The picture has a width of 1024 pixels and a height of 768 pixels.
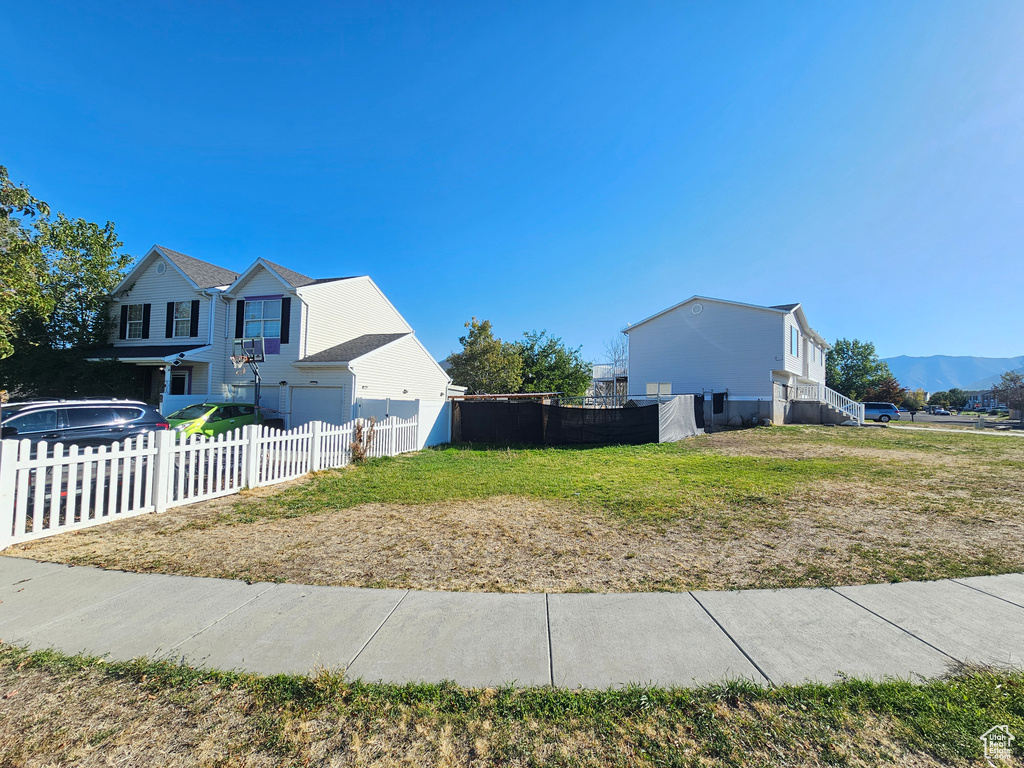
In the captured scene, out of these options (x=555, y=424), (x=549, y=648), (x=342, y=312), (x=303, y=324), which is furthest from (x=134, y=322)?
(x=549, y=648)

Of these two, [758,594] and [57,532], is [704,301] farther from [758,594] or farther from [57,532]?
[57,532]

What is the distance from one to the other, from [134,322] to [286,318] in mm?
8419

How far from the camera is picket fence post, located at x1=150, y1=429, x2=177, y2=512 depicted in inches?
240

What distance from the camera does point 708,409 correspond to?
22.7 metres

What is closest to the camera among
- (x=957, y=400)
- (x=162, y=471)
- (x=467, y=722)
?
(x=467, y=722)

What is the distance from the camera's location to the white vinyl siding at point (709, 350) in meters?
22.8

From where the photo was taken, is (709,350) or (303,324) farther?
(709,350)

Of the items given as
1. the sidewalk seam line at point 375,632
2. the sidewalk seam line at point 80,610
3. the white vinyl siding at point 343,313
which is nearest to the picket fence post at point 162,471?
the sidewalk seam line at point 80,610

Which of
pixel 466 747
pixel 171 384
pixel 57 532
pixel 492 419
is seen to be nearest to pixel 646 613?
pixel 466 747

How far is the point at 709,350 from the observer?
24438 millimetres

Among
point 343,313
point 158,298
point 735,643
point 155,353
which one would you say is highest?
point 158,298

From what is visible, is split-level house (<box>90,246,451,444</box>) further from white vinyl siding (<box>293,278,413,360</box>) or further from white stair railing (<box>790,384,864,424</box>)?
white stair railing (<box>790,384,864,424</box>)

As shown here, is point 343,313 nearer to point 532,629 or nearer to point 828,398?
point 532,629

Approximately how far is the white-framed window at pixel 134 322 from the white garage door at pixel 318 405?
9.06m
